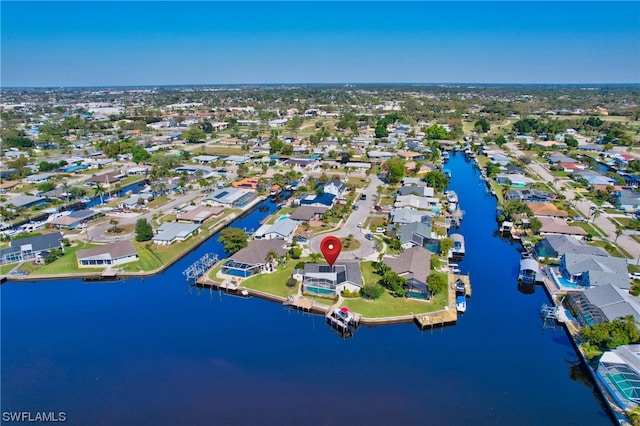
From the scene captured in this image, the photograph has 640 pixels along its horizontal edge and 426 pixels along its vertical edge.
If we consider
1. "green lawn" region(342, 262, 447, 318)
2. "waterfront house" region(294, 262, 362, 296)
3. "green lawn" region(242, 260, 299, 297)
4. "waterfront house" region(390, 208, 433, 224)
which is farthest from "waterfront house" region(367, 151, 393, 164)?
"green lawn" region(342, 262, 447, 318)

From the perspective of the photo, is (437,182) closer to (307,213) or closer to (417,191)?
(417,191)

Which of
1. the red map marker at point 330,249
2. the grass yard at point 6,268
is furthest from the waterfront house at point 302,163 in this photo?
the grass yard at point 6,268

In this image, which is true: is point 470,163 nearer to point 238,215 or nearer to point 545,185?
point 545,185

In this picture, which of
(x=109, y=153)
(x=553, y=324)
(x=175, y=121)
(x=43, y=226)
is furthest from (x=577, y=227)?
(x=175, y=121)

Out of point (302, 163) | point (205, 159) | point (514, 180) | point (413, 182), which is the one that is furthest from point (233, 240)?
point (514, 180)

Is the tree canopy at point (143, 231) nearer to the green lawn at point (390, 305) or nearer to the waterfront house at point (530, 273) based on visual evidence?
the green lawn at point (390, 305)

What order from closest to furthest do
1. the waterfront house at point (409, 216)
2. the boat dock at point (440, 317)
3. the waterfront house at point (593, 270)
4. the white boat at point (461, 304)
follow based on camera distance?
the boat dock at point (440, 317) < the white boat at point (461, 304) < the waterfront house at point (593, 270) < the waterfront house at point (409, 216)

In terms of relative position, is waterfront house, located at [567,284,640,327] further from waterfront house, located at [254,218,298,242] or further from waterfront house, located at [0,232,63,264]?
waterfront house, located at [0,232,63,264]
